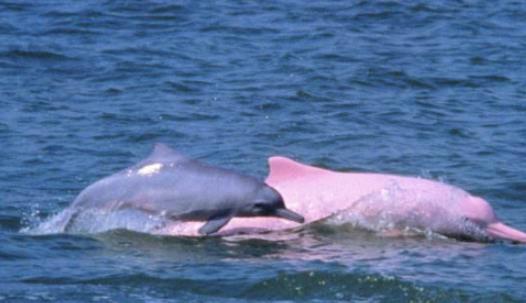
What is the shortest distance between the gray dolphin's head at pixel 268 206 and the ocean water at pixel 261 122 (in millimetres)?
319

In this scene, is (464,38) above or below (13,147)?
above

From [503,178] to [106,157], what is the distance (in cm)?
413

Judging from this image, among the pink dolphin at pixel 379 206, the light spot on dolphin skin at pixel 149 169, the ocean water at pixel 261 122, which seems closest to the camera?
the ocean water at pixel 261 122

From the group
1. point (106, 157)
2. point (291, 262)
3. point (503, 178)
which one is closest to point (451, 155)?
point (503, 178)

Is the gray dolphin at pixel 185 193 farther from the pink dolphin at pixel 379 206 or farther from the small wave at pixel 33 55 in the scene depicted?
the small wave at pixel 33 55

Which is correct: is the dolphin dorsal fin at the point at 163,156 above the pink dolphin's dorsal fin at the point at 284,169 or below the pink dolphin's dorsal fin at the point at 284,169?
above

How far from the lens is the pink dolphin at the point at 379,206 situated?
13891mm

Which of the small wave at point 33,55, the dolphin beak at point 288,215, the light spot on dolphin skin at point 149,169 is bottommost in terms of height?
the dolphin beak at point 288,215

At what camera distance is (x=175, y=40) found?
23625 mm

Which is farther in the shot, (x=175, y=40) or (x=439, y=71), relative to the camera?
(x=175, y=40)

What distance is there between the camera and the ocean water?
40.6ft

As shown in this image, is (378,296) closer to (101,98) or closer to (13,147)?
(13,147)

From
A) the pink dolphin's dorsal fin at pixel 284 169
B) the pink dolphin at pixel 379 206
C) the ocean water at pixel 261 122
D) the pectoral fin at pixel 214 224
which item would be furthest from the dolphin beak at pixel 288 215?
the pink dolphin's dorsal fin at pixel 284 169

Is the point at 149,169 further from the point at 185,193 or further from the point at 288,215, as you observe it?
Answer: the point at 288,215
